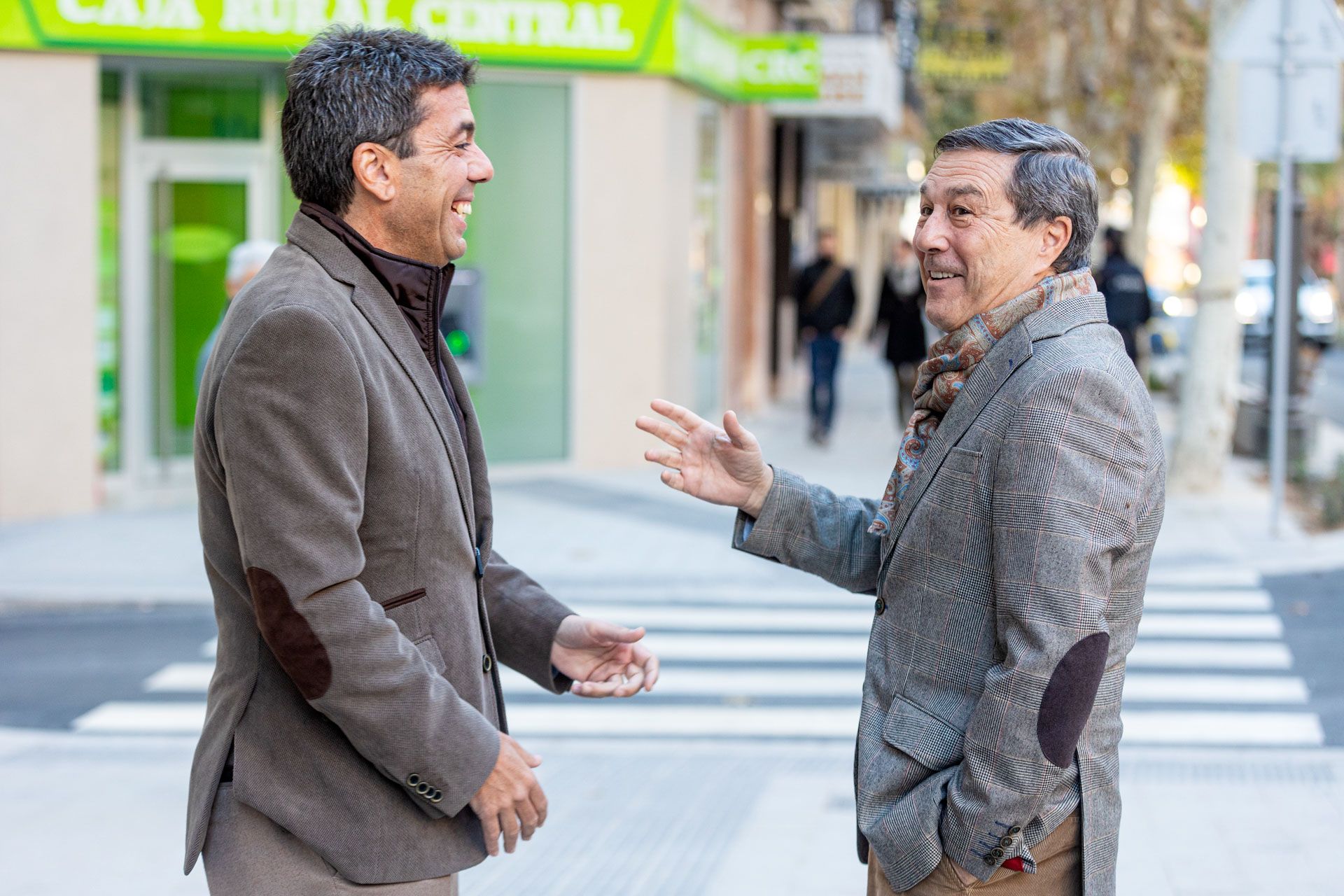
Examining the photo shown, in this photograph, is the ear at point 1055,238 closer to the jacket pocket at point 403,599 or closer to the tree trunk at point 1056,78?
the jacket pocket at point 403,599

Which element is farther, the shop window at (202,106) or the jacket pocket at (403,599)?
the shop window at (202,106)

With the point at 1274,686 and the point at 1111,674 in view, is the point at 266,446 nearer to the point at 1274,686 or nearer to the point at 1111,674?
the point at 1111,674

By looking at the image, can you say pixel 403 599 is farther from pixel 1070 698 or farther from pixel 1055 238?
pixel 1055 238

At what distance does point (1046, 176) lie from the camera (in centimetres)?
257

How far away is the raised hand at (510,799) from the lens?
2379 mm

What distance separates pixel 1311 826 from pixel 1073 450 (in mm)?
3305

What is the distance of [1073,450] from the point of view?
7.84 ft

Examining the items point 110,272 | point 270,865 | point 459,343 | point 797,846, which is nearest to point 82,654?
point 459,343

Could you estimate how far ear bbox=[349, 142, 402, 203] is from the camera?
7.99 ft

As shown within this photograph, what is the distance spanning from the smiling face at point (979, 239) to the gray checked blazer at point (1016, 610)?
3.6 inches

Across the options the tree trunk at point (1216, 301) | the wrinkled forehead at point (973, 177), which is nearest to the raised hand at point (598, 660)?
the wrinkled forehead at point (973, 177)

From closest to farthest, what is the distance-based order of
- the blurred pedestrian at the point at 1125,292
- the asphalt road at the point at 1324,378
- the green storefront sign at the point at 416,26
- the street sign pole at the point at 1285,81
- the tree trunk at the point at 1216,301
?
the street sign pole at the point at 1285,81 < the green storefront sign at the point at 416,26 < the tree trunk at the point at 1216,301 < the blurred pedestrian at the point at 1125,292 < the asphalt road at the point at 1324,378

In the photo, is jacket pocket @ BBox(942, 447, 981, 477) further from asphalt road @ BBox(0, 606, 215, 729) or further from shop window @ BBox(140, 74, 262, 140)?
shop window @ BBox(140, 74, 262, 140)

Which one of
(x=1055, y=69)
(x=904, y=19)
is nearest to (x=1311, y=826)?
(x=1055, y=69)
